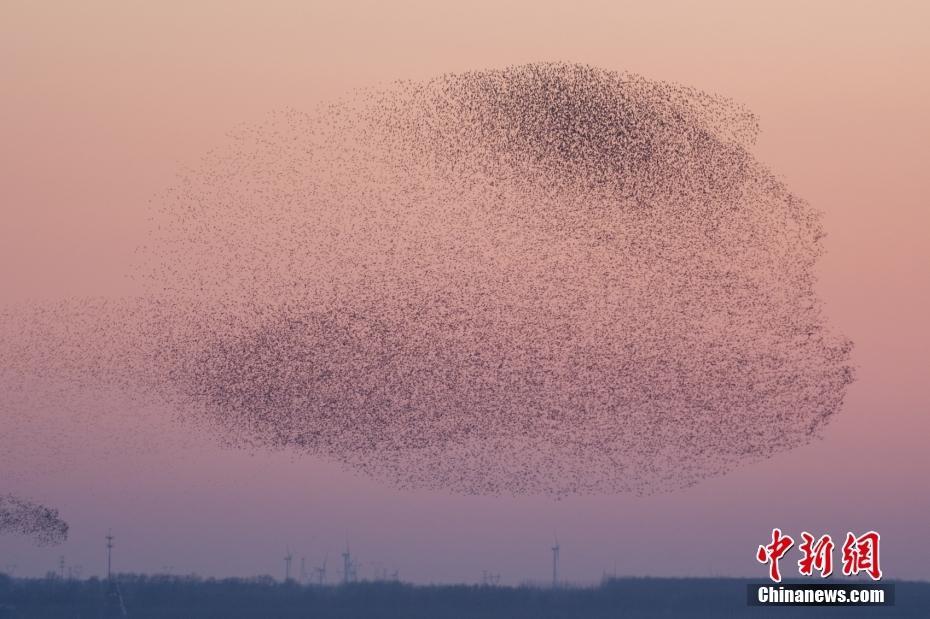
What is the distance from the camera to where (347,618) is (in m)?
58.2

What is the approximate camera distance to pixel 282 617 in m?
58.9

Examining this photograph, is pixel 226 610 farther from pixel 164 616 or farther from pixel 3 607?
pixel 3 607

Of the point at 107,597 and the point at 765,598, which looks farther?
the point at 107,597

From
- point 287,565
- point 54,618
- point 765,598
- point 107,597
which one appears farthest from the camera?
point 287,565

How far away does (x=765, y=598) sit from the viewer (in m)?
47.1

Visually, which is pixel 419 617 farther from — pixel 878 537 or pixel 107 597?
pixel 878 537

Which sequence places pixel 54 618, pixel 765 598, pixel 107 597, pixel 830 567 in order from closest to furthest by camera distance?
pixel 830 567
pixel 765 598
pixel 54 618
pixel 107 597

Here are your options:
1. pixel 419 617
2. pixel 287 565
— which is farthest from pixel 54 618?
pixel 287 565

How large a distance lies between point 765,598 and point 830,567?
12.0ft

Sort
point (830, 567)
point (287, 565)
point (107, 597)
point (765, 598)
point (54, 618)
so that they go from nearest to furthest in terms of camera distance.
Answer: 1. point (830, 567)
2. point (765, 598)
3. point (54, 618)
4. point (107, 597)
5. point (287, 565)

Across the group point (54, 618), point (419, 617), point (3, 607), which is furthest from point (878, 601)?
point (3, 607)

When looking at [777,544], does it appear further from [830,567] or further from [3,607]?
[3,607]

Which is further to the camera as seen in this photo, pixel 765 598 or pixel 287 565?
pixel 287 565

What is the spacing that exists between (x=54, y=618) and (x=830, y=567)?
2875 centimetres
